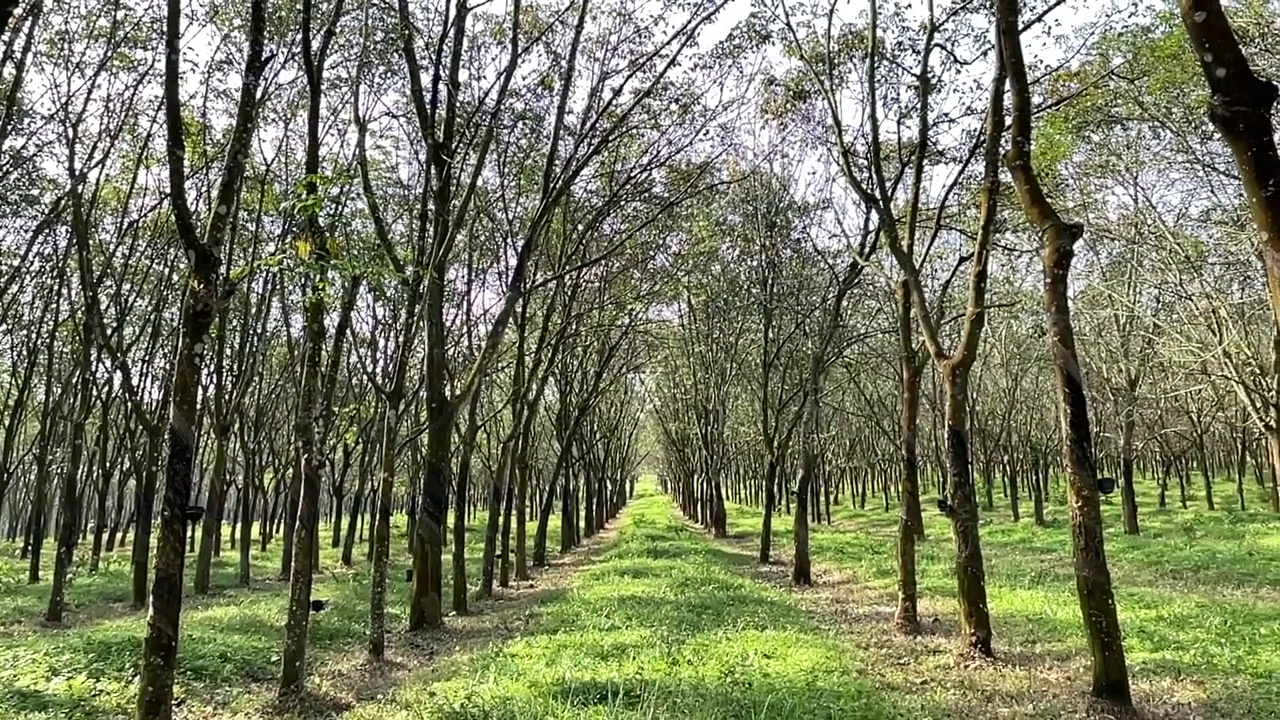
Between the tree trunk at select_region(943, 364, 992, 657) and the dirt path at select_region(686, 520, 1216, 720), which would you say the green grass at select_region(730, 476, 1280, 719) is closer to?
the dirt path at select_region(686, 520, 1216, 720)

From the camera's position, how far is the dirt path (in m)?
7.48

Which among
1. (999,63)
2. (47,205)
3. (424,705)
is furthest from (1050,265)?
(47,205)

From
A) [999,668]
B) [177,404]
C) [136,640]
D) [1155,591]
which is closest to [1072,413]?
[999,668]

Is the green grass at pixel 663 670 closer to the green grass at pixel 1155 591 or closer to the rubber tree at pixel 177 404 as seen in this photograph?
the rubber tree at pixel 177 404

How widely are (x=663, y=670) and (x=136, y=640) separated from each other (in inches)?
328

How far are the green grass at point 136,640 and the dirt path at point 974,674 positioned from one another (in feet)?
24.1

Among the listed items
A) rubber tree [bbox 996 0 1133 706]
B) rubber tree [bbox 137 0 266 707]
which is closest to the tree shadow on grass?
rubber tree [bbox 996 0 1133 706]

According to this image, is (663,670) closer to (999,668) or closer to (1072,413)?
(999,668)

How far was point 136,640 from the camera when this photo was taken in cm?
1196

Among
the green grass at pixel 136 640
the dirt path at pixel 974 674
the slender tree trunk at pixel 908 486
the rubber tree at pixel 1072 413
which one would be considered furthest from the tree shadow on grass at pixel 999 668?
the green grass at pixel 136 640

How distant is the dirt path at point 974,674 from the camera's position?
24.6 ft

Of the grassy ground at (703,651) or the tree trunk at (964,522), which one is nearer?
the grassy ground at (703,651)

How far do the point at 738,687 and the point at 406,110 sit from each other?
11252 millimetres

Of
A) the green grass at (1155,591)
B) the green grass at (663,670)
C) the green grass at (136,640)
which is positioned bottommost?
the green grass at (136,640)
